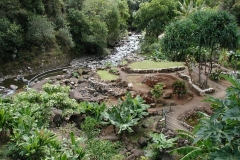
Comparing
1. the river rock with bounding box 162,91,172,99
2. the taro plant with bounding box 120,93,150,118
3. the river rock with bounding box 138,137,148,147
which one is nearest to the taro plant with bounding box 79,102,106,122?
the taro plant with bounding box 120,93,150,118

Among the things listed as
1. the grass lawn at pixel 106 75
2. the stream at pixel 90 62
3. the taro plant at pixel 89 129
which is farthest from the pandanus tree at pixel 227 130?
the grass lawn at pixel 106 75

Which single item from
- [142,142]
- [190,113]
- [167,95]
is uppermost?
[167,95]

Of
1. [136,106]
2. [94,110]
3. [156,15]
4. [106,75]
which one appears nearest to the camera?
[136,106]

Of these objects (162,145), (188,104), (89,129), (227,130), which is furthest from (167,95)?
(227,130)

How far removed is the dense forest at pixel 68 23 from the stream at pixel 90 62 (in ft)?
4.81

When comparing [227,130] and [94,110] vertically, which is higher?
[227,130]

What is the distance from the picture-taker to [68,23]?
94.0 feet

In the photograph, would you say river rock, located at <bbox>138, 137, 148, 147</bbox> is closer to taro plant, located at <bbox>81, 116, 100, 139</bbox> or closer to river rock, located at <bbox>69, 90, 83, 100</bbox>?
taro plant, located at <bbox>81, 116, 100, 139</bbox>

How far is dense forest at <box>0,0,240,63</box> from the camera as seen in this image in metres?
24.2

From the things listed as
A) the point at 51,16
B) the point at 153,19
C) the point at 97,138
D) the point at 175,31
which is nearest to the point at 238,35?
the point at 175,31

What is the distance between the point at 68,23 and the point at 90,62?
505 centimetres

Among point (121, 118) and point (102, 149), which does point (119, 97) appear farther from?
point (102, 149)

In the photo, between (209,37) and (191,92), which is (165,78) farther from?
(209,37)

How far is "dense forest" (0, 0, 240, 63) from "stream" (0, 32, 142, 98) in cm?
147
